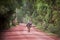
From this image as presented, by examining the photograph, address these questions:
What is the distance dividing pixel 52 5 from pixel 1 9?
7.42 metres

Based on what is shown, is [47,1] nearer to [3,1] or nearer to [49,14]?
[49,14]

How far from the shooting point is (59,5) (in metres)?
19.4

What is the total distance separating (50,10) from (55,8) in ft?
5.48

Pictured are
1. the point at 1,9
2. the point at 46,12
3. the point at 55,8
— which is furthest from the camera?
the point at 46,12

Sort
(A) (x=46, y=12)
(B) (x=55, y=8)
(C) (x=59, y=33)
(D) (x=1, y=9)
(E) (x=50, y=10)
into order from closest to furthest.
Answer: (D) (x=1, y=9)
(C) (x=59, y=33)
(B) (x=55, y=8)
(E) (x=50, y=10)
(A) (x=46, y=12)

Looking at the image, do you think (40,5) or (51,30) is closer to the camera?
(51,30)

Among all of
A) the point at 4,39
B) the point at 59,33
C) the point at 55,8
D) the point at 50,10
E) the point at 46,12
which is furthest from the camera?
the point at 46,12

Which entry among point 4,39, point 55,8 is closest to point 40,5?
point 55,8

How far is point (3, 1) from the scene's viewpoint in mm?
16031

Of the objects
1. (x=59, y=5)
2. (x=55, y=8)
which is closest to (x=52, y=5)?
(x=55, y=8)

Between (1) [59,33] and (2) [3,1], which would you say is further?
(1) [59,33]

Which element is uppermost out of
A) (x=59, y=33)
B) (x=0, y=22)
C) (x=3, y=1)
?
(x=3, y=1)

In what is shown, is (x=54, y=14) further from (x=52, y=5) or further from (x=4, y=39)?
(x=4, y=39)

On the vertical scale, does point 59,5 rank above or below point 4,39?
above
